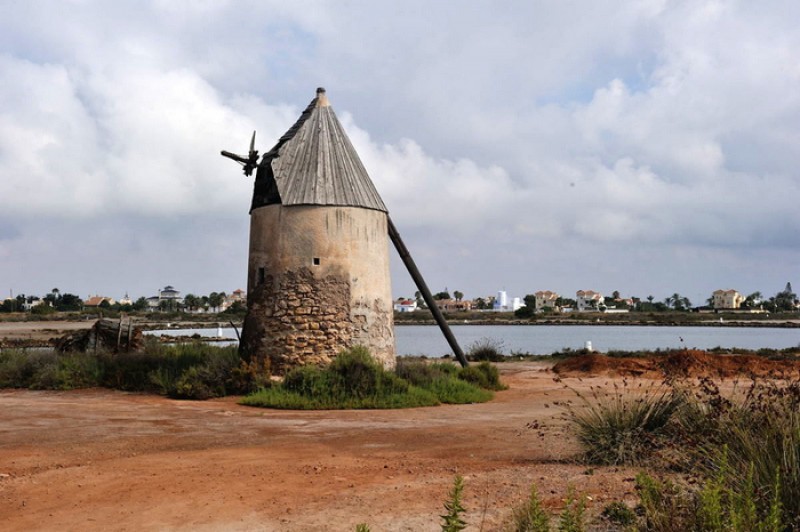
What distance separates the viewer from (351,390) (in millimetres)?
15312

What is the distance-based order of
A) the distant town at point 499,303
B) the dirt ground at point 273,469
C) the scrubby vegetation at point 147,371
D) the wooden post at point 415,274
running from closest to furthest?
the dirt ground at point 273,469, the scrubby vegetation at point 147,371, the wooden post at point 415,274, the distant town at point 499,303

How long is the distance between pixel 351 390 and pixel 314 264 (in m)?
3.06

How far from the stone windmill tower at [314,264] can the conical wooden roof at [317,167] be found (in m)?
0.03

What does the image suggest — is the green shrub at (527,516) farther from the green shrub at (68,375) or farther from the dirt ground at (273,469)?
the green shrub at (68,375)

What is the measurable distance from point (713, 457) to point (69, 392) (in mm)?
15576

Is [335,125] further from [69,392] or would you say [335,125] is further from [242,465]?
[242,465]

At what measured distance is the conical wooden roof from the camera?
16.9m

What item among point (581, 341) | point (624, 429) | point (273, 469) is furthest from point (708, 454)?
point (581, 341)

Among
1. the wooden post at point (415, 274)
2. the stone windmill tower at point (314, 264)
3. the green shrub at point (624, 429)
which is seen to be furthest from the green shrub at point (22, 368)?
the green shrub at point (624, 429)

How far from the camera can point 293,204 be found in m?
16.7

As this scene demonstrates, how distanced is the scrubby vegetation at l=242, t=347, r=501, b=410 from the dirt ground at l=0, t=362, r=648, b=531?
2.94 ft

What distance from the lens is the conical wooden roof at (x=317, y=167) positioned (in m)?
16.9

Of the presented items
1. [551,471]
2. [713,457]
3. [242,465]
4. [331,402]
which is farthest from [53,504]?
[331,402]

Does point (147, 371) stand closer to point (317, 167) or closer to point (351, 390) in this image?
point (351, 390)
